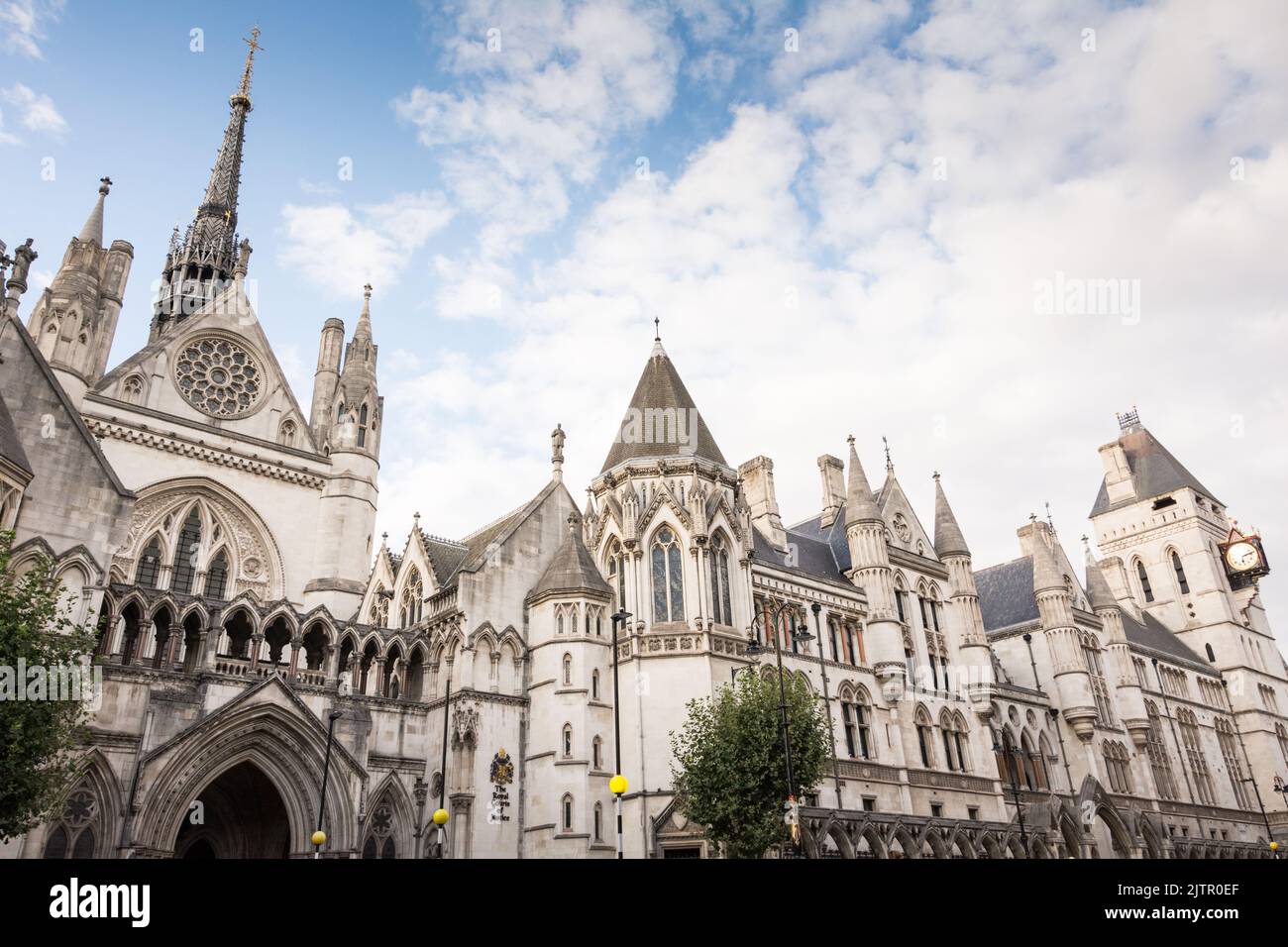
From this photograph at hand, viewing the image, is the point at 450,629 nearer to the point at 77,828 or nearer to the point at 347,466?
the point at 347,466

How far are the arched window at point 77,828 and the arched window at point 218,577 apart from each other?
1101 centimetres

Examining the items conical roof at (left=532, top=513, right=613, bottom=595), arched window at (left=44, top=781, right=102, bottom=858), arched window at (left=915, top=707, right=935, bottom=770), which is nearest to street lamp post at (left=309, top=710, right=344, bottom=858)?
arched window at (left=44, top=781, right=102, bottom=858)

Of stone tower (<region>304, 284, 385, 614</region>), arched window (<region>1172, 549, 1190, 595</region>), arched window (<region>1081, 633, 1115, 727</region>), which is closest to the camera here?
stone tower (<region>304, 284, 385, 614</region>)

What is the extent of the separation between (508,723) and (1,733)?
1756 cm

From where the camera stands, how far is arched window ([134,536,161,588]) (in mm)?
34781

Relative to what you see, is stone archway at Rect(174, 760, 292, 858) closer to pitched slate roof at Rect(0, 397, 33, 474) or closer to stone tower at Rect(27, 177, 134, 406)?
pitched slate roof at Rect(0, 397, 33, 474)

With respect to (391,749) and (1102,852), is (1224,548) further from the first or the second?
(391,749)

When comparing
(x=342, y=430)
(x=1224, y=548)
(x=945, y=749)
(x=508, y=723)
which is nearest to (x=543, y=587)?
(x=508, y=723)

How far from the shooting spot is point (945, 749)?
4322 centimetres

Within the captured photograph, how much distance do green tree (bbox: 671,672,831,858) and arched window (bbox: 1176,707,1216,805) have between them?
4431cm

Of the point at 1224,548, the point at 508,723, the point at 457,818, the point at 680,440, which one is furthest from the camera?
the point at 1224,548

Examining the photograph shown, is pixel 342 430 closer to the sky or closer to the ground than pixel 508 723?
closer to the sky

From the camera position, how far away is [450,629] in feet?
118

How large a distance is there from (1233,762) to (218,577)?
69.7 metres
